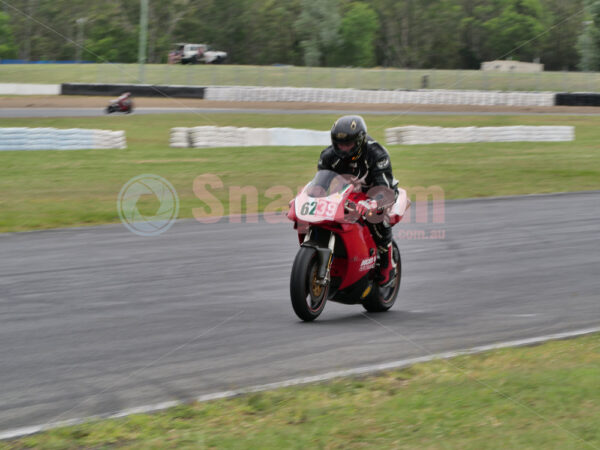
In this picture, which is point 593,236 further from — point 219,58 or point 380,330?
point 219,58

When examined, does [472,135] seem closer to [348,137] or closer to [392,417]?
[348,137]

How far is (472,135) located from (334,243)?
20.8m

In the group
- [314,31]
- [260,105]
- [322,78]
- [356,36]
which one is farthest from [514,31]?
[260,105]

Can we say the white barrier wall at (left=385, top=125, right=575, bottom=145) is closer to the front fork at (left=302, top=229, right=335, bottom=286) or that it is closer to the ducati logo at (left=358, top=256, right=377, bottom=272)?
the ducati logo at (left=358, top=256, right=377, bottom=272)

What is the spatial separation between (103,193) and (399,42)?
3527 inches

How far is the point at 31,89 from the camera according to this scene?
46938 mm

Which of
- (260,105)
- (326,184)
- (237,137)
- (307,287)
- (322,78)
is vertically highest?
(322,78)

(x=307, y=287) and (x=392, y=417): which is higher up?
(x=307, y=287)

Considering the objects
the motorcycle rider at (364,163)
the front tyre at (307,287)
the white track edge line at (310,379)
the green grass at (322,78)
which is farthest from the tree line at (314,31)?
the white track edge line at (310,379)

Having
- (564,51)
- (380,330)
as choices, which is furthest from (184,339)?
(564,51)

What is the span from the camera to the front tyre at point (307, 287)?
248 inches

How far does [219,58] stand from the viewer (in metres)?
67.3

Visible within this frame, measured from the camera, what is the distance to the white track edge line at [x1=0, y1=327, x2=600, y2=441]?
4285 mm

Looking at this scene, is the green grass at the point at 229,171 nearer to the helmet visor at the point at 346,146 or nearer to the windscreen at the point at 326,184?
the windscreen at the point at 326,184
